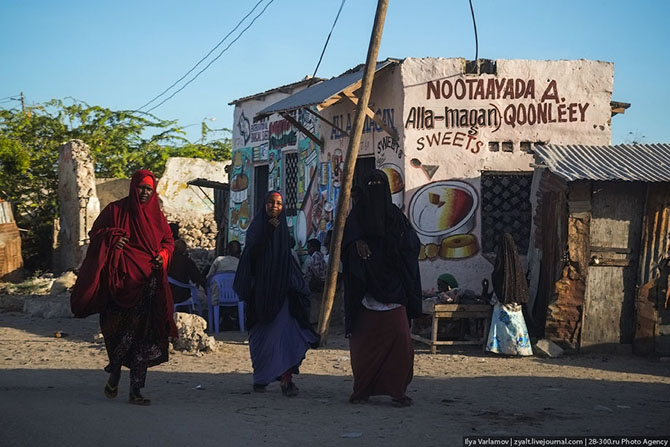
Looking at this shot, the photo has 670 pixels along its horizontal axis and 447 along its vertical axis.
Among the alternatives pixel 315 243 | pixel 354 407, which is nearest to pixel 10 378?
pixel 354 407

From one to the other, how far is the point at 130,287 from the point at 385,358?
1873 millimetres

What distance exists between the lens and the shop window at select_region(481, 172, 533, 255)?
36.9 ft

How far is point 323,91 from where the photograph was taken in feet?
37.7

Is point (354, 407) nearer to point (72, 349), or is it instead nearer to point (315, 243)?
point (72, 349)

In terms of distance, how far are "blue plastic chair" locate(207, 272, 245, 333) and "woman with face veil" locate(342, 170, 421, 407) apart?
16.4ft

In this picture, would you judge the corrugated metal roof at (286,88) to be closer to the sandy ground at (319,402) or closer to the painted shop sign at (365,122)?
the painted shop sign at (365,122)

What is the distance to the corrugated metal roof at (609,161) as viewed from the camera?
8.98 metres

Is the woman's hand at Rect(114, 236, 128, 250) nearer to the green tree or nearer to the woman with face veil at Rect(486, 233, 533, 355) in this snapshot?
the woman with face veil at Rect(486, 233, 533, 355)

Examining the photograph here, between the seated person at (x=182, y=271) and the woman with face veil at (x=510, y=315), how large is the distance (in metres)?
3.72

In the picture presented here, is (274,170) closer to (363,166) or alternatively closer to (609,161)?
(363,166)

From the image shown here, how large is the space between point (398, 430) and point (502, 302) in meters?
4.56

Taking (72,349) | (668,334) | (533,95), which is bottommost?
(72,349)

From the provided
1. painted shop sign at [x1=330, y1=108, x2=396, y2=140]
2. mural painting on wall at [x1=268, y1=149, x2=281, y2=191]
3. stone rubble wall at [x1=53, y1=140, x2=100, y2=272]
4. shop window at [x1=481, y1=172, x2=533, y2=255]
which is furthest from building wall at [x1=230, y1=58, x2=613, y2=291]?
stone rubble wall at [x1=53, y1=140, x2=100, y2=272]

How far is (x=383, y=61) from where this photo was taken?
11242mm
